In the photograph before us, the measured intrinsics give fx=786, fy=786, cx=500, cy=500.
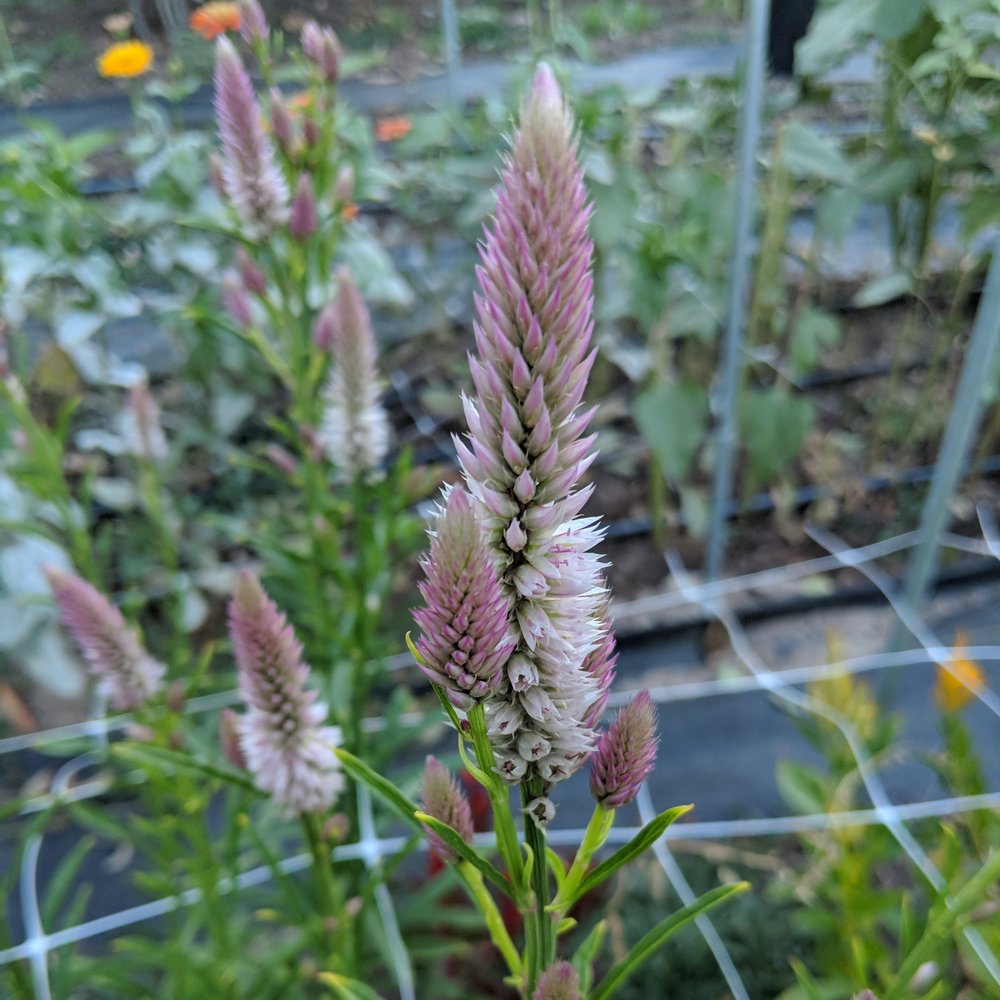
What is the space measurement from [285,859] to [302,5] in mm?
2177

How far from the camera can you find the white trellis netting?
1159mm

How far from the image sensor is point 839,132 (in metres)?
3.00

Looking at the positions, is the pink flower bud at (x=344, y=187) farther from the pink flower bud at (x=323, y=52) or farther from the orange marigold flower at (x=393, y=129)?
the orange marigold flower at (x=393, y=129)

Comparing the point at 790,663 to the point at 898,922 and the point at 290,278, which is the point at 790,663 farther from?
the point at 290,278

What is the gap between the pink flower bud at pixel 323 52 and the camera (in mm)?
1076

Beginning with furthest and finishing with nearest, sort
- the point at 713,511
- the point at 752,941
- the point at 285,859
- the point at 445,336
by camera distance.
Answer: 1. the point at 445,336
2. the point at 713,511
3. the point at 285,859
4. the point at 752,941

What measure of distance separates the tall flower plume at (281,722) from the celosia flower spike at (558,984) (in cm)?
33

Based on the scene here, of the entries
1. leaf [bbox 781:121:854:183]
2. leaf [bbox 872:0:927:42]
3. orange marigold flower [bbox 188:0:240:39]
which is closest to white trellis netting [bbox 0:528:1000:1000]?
leaf [bbox 781:121:854:183]

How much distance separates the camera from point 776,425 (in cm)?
193

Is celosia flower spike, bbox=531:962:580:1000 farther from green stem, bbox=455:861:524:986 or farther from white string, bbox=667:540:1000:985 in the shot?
white string, bbox=667:540:1000:985

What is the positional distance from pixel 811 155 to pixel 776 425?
0.61 metres

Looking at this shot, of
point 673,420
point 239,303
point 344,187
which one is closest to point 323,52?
point 344,187

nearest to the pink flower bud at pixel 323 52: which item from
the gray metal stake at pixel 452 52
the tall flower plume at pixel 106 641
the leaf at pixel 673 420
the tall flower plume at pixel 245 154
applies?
the tall flower plume at pixel 245 154

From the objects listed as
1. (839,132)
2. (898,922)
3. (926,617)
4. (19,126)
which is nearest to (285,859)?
(898,922)
